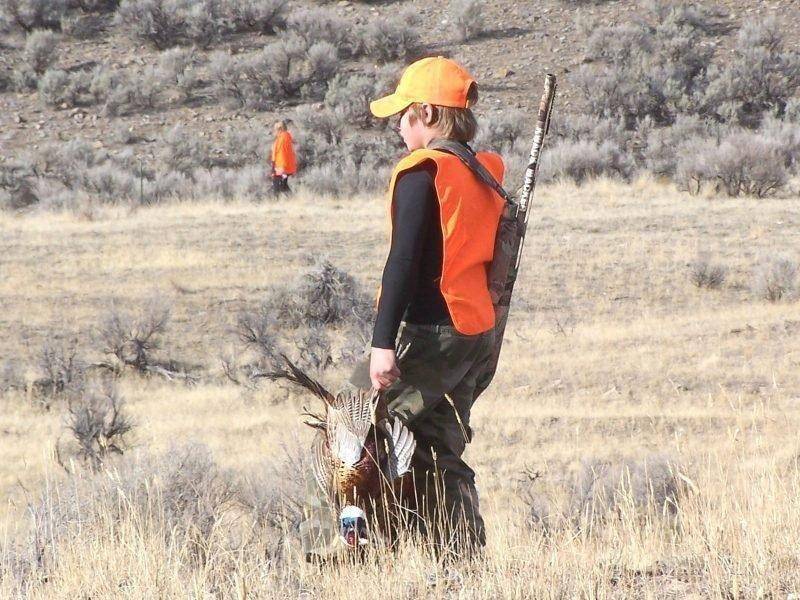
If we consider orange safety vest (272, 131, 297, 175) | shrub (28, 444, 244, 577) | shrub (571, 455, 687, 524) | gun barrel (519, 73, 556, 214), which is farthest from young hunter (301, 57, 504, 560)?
orange safety vest (272, 131, 297, 175)

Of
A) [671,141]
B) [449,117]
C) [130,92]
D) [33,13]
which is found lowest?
[671,141]

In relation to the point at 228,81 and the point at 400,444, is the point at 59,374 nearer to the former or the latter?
the point at 400,444

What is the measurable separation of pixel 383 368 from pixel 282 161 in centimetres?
1711

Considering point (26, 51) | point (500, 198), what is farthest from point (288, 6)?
point (500, 198)

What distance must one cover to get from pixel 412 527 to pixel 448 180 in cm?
113

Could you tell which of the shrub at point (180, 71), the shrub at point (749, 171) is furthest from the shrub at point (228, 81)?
the shrub at point (749, 171)

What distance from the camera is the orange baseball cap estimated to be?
362 cm

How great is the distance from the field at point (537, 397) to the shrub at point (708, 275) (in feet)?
0.47


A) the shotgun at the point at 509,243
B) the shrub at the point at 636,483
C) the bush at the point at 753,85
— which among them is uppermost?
the shotgun at the point at 509,243

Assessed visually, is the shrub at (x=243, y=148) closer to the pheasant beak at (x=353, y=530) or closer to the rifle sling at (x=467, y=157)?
the rifle sling at (x=467, y=157)

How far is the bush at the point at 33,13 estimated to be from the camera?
1278 inches

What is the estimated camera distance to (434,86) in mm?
3615

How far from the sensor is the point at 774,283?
12.0m

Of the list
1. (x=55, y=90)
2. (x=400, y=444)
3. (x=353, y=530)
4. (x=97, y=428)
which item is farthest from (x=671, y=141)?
(x=353, y=530)
